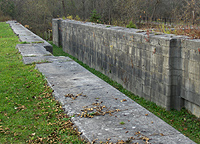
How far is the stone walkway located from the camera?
3396mm

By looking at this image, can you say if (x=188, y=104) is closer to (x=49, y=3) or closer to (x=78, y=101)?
(x=78, y=101)

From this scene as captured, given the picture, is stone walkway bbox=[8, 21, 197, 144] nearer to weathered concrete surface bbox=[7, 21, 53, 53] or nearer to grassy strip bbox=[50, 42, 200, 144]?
grassy strip bbox=[50, 42, 200, 144]

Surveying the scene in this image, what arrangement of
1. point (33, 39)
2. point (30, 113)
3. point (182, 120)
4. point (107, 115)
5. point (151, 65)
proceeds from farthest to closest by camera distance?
1. point (33, 39)
2. point (151, 65)
3. point (182, 120)
4. point (30, 113)
5. point (107, 115)

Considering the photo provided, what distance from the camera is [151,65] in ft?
25.1

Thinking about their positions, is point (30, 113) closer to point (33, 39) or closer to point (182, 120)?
point (182, 120)

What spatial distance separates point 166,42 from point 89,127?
3.92 m

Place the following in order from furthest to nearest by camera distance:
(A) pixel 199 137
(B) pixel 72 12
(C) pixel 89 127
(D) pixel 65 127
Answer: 1. (B) pixel 72 12
2. (A) pixel 199 137
3. (D) pixel 65 127
4. (C) pixel 89 127

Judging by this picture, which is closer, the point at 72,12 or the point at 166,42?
the point at 166,42

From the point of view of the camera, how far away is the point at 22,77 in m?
6.71

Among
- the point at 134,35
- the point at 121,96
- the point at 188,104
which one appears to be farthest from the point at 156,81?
the point at 121,96

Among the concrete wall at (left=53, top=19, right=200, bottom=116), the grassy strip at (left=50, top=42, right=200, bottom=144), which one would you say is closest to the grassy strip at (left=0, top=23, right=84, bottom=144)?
the grassy strip at (left=50, top=42, right=200, bottom=144)

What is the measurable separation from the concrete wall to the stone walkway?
2.08 m

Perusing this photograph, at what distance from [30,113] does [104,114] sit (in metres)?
1.34

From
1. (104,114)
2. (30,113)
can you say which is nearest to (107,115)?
(104,114)
